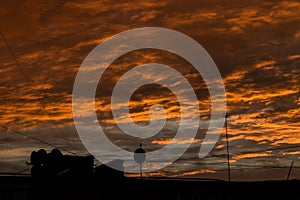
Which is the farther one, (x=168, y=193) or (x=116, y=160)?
(x=116, y=160)

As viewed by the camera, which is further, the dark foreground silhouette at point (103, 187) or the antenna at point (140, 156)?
the antenna at point (140, 156)

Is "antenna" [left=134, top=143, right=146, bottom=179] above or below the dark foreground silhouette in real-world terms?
above

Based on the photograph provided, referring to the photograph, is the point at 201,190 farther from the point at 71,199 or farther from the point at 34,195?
the point at 34,195

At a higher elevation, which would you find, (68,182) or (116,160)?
(116,160)

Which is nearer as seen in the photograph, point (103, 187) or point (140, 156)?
point (103, 187)

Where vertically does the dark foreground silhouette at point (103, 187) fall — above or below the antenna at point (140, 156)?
below

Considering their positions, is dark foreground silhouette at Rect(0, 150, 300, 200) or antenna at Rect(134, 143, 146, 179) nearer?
dark foreground silhouette at Rect(0, 150, 300, 200)

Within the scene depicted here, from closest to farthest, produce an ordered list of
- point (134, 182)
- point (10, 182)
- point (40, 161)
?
point (10, 182) < point (134, 182) < point (40, 161)

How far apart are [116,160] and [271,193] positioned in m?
15.4

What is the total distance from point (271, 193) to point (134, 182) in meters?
13.7

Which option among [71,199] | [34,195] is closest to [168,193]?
[71,199]

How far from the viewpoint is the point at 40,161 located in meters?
42.7

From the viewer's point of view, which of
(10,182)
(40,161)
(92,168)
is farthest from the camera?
(92,168)

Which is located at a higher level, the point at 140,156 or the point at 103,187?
the point at 140,156
